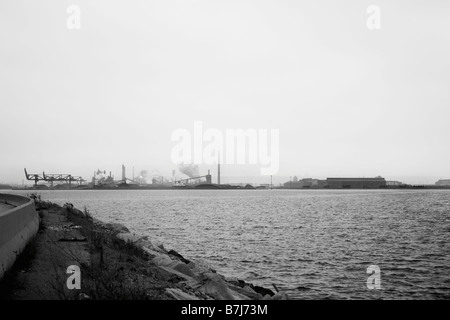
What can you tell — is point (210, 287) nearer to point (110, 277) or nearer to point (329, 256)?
point (110, 277)

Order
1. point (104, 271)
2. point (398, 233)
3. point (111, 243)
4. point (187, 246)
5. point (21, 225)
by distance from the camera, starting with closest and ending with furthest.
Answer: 1. point (104, 271)
2. point (21, 225)
3. point (111, 243)
4. point (187, 246)
5. point (398, 233)

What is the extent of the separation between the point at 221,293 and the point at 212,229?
31.0 meters

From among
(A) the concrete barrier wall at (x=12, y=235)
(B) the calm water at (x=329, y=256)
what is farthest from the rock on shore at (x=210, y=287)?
(A) the concrete barrier wall at (x=12, y=235)

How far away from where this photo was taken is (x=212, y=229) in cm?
4381

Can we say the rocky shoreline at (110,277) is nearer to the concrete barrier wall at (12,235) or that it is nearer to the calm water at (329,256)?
the concrete barrier wall at (12,235)

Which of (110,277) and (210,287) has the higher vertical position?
(110,277)

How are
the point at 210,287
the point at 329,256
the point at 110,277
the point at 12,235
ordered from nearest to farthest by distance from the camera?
1. the point at 110,277
2. the point at 12,235
3. the point at 210,287
4. the point at 329,256

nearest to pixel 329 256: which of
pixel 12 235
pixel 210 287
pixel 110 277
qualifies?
pixel 210 287

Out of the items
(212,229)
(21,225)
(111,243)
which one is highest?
(21,225)

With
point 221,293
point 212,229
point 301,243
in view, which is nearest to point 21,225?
point 221,293

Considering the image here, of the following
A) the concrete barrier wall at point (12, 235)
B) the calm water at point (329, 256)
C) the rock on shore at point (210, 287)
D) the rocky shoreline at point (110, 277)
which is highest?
the concrete barrier wall at point (12, 235)

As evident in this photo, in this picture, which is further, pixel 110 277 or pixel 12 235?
pixel 12 235

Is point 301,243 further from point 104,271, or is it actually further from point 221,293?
point 104,271

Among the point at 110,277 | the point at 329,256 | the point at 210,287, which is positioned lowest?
the point at 329,256
